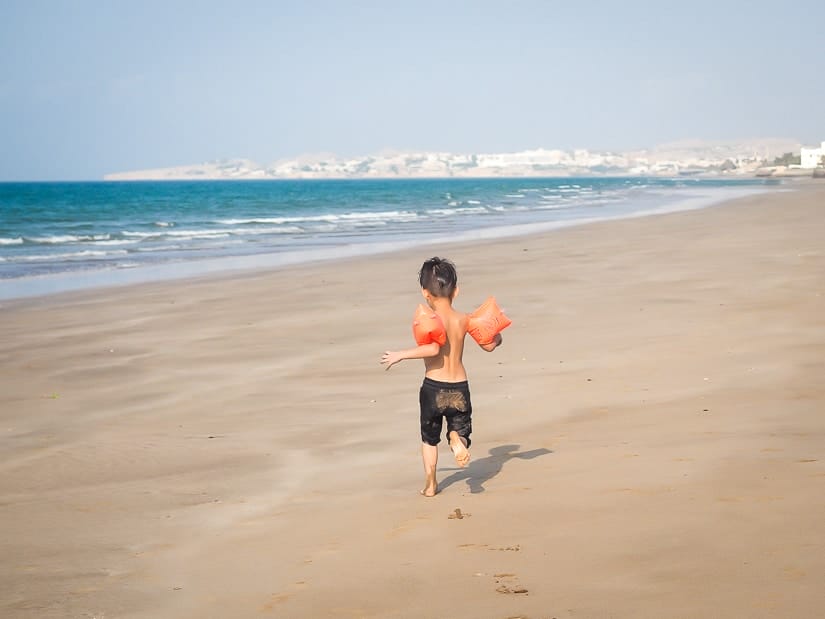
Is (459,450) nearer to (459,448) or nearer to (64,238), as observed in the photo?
(459,448)

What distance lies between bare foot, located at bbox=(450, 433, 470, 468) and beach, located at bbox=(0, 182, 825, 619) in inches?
8.2

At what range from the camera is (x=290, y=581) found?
377 cm

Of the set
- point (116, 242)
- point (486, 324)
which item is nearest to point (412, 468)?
point (486, 324)

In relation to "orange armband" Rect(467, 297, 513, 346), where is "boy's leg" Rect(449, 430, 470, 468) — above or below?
below

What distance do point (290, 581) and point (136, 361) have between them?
234 inches

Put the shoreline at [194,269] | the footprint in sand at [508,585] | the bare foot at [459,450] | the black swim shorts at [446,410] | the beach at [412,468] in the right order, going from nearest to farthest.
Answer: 1. the footprint in sand at [508,585]
2. the beach at [412,468]
3. the bare foot at [459,450]
4. the black swim shorts at [446,410]
5. the shoreline at [194,269]

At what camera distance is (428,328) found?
475 cm

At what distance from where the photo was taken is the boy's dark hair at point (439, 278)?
4816mm

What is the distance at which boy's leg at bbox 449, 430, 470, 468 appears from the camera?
4.64m

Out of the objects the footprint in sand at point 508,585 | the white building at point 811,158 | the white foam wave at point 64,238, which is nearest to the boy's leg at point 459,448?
the footprint in sand at point 508,585

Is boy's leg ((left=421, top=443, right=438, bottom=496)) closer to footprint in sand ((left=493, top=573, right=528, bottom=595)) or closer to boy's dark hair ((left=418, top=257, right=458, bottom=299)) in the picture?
boy's dark hair ((left=418, top=257, right=458, bottom=299))

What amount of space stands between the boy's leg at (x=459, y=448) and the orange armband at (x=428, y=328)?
1.51 feet

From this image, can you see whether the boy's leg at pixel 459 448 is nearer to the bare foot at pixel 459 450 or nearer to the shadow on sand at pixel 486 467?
the bare foot at pixel 459 450

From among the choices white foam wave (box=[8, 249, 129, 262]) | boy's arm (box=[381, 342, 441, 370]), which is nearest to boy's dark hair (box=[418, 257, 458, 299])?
boy's arm (box=[381, 342, 441, 370])
